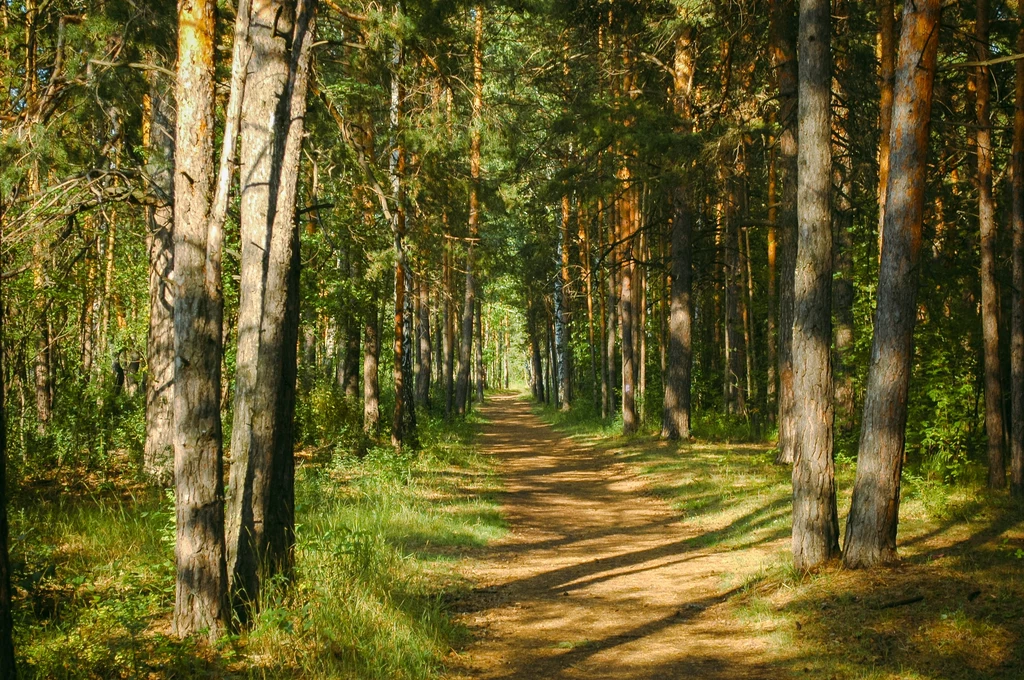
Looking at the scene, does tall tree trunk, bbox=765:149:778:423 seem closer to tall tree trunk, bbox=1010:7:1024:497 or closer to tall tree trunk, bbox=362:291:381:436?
tall tree trunk, bbox=1010:7:1024:497

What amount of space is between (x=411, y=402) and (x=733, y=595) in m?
11.7

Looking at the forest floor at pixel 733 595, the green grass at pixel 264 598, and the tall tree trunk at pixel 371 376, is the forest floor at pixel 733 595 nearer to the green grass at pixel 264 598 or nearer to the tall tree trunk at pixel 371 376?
the green grass at pixel 264 598

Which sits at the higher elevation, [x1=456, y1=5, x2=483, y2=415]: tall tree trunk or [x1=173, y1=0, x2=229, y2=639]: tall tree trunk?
[x1=456, y1=5, x2=483, y2=415]: tall tree trunk

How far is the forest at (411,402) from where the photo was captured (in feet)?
19.6

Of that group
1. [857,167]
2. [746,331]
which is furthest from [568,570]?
[746,331]

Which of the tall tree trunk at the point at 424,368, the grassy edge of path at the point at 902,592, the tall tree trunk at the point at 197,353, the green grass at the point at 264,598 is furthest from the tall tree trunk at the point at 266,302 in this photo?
the tall tree trunk at the point at 424,368

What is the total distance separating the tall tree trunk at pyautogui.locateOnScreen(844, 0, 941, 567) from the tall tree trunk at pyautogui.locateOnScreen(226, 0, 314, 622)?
5418 millimetres

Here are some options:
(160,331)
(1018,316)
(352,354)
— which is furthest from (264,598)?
(352,354)

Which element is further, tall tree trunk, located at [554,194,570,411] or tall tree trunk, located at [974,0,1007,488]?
tall tree trunk, located at [554,194,570,411]

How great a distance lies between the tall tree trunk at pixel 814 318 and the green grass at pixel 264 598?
370 cm

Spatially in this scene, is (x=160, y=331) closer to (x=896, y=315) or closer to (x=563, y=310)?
(x=896, y=315)

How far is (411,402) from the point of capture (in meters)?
18.5

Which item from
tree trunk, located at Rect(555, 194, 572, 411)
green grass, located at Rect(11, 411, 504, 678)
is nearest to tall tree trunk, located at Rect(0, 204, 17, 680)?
green grass, located at Rect(11, 411, 504, 678)

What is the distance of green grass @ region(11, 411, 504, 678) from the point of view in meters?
5.41
